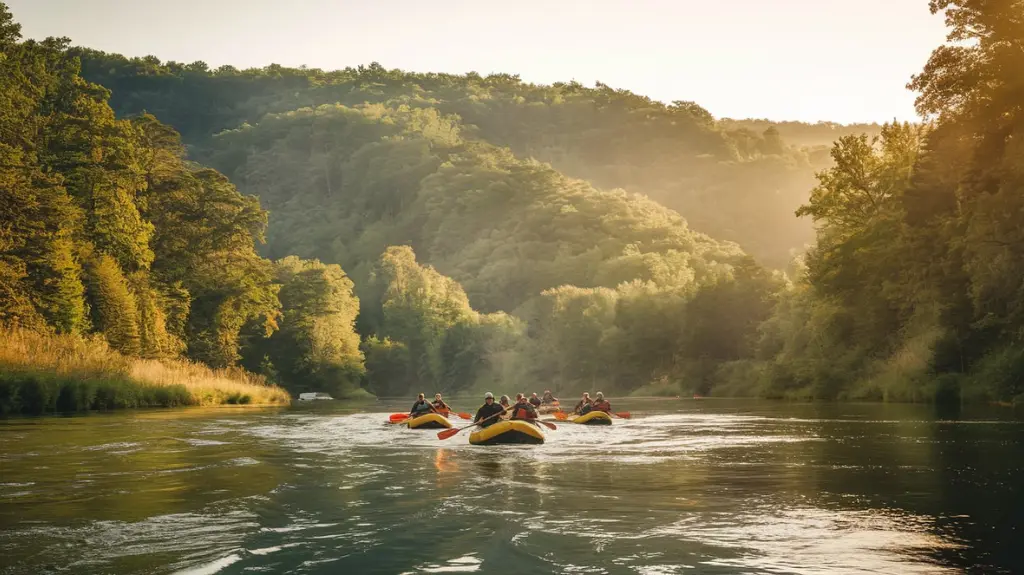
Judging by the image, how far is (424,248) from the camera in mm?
175500

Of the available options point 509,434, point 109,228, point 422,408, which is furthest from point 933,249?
point 109,228

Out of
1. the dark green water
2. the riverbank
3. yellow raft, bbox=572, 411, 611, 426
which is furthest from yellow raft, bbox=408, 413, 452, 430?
the riverbank

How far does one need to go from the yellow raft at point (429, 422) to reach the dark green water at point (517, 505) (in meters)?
6.52

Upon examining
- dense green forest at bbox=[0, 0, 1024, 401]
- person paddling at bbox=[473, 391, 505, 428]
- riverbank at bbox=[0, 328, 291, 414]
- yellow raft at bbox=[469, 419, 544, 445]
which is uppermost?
dense green forest at bbox=[0, 0, 1024, 401]

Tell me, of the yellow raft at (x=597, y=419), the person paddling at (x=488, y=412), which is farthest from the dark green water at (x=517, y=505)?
the yellow raft at (x=597, y=419)

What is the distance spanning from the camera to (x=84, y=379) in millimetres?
42031

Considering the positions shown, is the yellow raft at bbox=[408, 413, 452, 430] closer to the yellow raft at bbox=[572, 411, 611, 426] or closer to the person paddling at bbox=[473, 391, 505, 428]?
the person paddling at bbox=[473, 391, 505, 428]

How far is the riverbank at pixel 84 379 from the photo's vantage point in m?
38.1

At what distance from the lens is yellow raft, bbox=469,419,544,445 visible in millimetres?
27500

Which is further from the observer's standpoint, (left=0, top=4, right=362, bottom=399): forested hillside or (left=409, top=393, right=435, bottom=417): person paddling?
(left=0, top=4, right=362, bottom=399): forested hillside

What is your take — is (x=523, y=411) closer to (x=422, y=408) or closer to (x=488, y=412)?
(x=488, y=412)

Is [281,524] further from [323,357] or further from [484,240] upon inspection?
[484,240]

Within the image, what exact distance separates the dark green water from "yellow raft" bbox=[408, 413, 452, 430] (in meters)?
6.52

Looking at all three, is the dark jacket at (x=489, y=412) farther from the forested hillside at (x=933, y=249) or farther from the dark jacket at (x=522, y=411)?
the forested hillside at (x=933, y=249)
